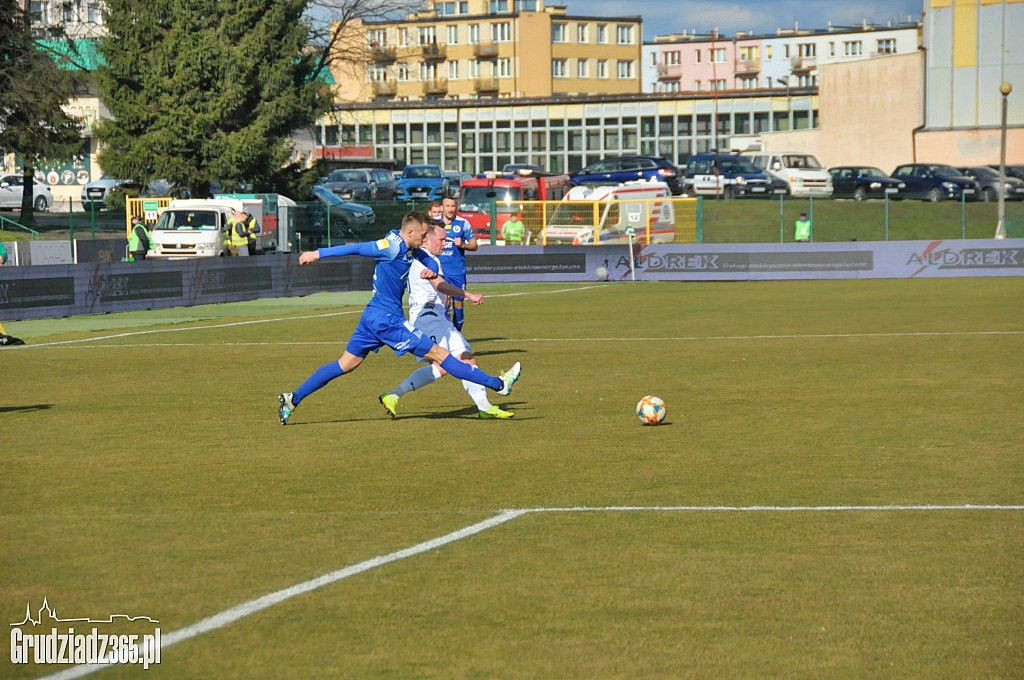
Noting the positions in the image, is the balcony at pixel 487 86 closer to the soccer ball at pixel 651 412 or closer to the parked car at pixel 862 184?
the parked car at pixel 862 184

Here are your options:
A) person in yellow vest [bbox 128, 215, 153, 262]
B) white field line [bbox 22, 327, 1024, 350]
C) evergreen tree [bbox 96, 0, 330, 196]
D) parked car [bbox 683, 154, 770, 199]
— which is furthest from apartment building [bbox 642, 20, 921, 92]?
white field line [bbox 22, 327, 1024, 350]

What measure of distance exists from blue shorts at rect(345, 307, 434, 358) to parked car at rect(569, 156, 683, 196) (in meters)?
52.3

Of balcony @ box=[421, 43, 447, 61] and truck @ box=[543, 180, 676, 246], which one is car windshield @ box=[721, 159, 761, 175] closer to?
truck @ box=[543, 180, 676, 246]

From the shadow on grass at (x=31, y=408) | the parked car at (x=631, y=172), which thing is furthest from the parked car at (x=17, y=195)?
the shadow on grass at (x=31, y=408)

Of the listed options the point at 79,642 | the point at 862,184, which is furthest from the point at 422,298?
the point at 862,184

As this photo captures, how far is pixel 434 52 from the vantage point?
430 ft

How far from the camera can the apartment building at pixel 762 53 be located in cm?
14012

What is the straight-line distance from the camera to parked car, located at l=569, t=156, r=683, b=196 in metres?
66.2

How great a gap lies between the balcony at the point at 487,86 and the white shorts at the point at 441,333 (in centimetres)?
11798

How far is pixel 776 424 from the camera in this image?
12.7 meters

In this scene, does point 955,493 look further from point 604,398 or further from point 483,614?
point 604,398

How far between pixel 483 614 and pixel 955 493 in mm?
4097

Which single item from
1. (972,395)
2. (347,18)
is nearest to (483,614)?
(972,395)

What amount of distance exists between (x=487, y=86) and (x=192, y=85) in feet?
268
